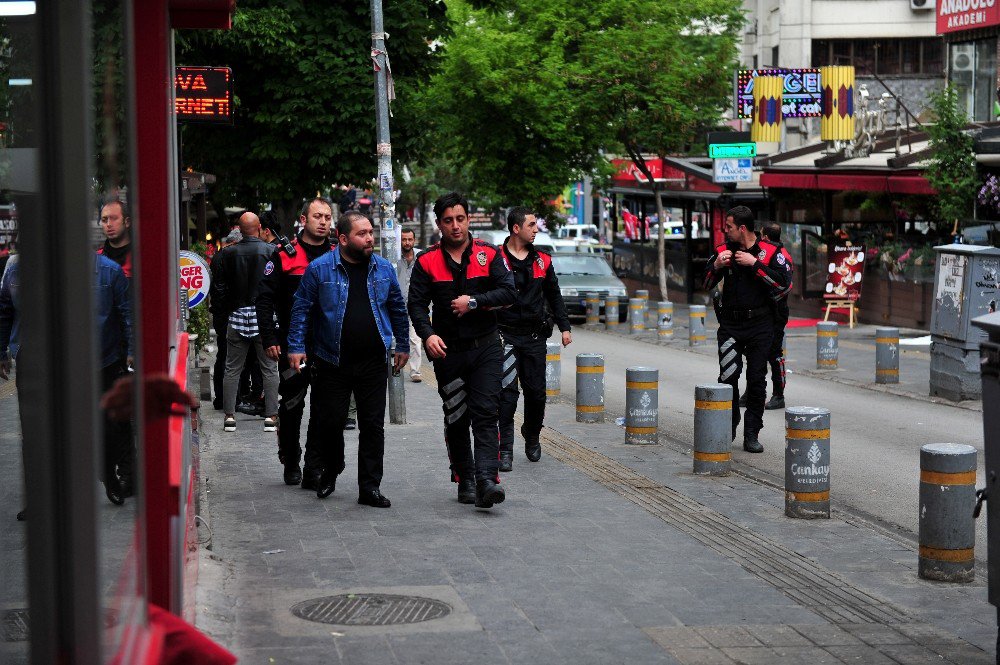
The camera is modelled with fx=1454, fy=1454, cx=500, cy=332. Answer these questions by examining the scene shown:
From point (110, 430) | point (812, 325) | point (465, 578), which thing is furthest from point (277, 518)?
point (812, 325)

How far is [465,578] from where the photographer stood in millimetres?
7086

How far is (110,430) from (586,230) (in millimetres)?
72438

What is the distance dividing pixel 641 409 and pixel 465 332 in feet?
11.7

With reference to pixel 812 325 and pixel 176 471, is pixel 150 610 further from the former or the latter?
pixel 812 325

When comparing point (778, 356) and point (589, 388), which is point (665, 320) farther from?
point (589, 388)

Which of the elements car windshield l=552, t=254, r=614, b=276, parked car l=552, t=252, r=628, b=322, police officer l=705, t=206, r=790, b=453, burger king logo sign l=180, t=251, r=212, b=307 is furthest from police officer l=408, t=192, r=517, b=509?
car windshield l=552, t=254, r=614, b=276

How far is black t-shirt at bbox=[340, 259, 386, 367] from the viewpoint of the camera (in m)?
8.96

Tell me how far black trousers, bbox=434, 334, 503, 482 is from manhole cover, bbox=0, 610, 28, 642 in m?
7.14

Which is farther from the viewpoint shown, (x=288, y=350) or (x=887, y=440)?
(x=887, y=440)

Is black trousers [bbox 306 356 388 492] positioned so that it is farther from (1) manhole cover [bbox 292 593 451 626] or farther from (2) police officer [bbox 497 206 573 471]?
(1) manhole cover [bbox 292 593 451 626]

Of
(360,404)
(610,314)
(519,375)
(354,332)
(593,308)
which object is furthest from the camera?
(593,308)

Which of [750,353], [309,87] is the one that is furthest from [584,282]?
[750,353]

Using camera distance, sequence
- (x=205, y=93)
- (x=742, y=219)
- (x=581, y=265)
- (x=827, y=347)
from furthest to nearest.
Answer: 1. (x=581, y=265)
2. (x=827, y=347)
3. (x=205, y=93)
4. (x=742, y=219)

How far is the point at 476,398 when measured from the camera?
9.00 m
